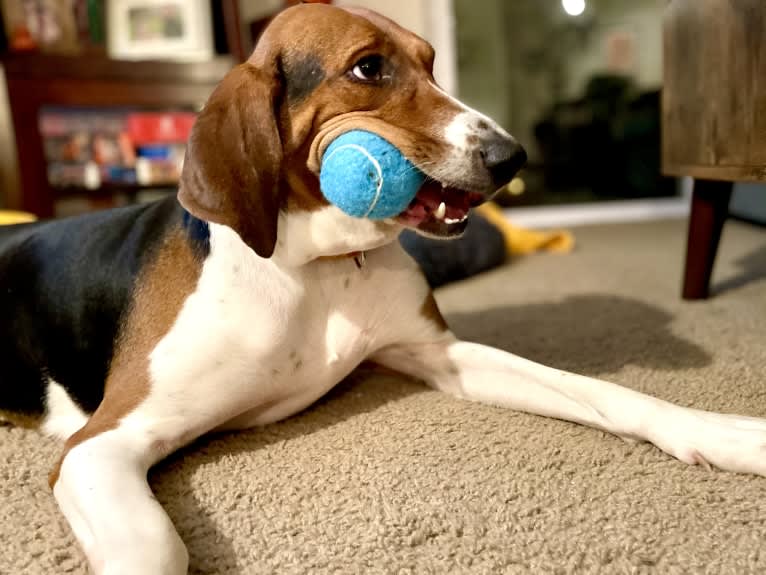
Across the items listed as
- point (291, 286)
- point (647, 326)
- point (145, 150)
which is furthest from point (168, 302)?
point (145, 150)

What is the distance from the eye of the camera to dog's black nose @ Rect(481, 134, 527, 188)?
46.1 inches

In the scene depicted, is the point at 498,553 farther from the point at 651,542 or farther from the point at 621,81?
the point at 621,81

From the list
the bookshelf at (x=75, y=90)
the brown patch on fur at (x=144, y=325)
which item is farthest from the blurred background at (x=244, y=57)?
the brown patch on fur at (x=144, y=325)

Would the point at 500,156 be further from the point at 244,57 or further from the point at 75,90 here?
the point at 244,57

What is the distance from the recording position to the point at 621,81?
16.0ft

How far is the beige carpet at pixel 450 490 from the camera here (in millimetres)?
945

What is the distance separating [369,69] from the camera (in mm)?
1251

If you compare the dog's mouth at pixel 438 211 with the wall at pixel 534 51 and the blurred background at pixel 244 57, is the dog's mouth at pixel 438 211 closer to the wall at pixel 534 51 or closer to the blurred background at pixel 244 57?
the blurred background at pixel 244 57

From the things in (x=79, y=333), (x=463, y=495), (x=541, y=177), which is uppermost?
(x=79, y=333)

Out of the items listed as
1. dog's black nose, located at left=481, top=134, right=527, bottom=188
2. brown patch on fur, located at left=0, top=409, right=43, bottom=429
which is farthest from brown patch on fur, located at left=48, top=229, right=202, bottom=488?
dog's black nose, located at left=481, top=134, right=527, bottom=188

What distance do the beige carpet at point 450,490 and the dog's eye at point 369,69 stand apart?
0.65 m

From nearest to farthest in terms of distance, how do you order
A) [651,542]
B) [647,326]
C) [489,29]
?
[651,542] < [647,326] < [489,29]

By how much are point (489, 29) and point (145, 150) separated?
2.45 metres

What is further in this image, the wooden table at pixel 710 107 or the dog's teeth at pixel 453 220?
the wooden table at pixel 710 107
